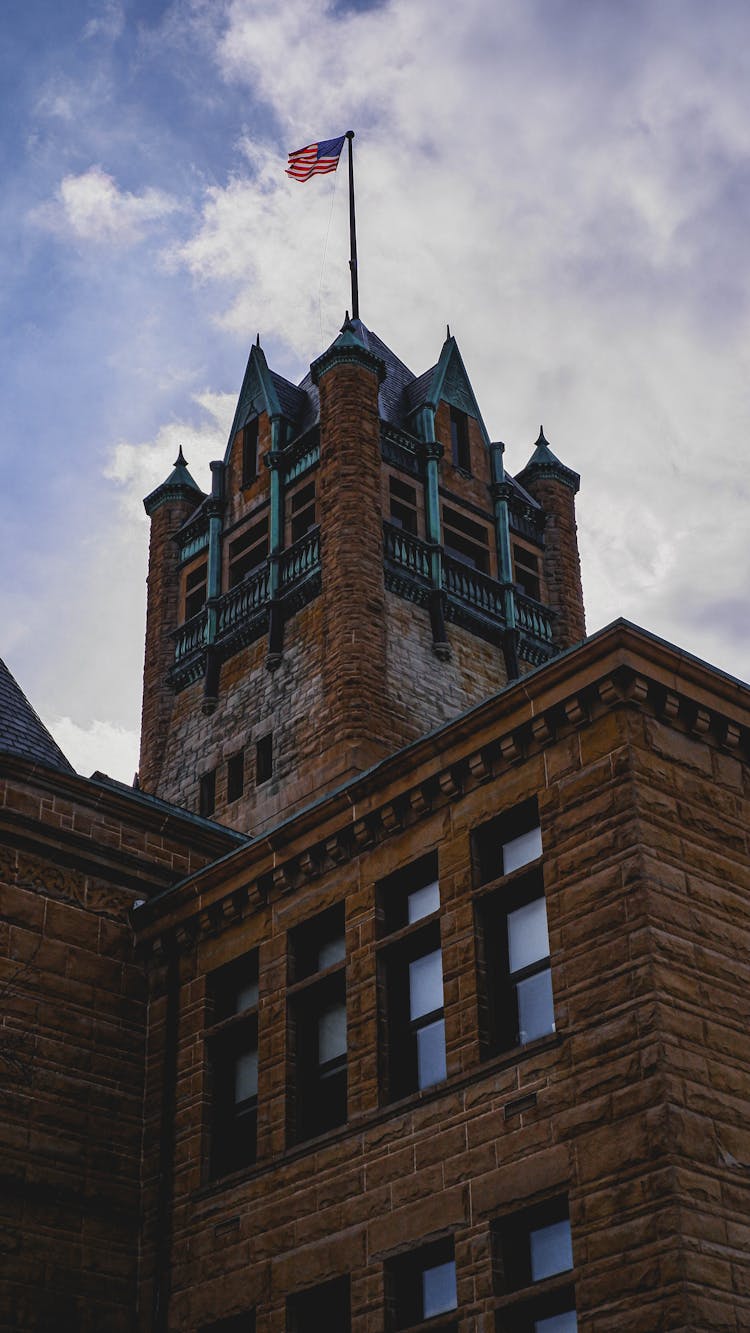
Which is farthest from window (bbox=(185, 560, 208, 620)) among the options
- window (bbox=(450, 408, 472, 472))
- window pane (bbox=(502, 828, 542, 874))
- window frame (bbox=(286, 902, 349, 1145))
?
window pane (bbox=(502, 828, 542, 874))

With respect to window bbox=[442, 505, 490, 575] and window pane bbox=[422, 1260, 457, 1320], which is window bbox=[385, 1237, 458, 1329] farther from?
window bbox=[442, 505, 490, 575]

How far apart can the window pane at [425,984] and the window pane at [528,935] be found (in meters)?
1.21

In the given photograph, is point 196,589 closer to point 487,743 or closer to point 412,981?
point 412,981

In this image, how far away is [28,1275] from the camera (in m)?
23.8

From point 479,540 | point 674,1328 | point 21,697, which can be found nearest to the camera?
point 674,1328

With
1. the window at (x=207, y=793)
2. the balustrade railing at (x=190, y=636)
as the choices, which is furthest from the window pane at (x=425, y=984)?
the balustrade railing at (x=190, y=636)

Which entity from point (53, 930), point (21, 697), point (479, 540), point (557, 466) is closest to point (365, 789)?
point (53, 930)

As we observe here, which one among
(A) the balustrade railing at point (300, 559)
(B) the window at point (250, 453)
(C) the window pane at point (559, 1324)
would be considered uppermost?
(B) the window at point (250, 453)

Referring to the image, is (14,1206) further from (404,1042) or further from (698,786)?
(698,786)

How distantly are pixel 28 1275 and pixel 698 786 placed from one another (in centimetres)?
1033

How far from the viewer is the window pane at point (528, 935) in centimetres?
2150

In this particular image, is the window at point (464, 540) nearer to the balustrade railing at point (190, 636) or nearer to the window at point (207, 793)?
the balustrade railing at point (190, 636)

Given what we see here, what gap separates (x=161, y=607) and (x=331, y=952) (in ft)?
102

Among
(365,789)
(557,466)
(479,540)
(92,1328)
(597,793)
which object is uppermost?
(557,466)
